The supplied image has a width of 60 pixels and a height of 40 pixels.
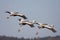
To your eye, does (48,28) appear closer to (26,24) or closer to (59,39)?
(26,24)

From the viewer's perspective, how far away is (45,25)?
11023 millimetres

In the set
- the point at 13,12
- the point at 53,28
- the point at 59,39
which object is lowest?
the point at 59,39

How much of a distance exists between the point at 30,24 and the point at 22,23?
0.45 meters

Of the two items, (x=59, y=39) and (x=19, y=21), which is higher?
(x=19, y=21)

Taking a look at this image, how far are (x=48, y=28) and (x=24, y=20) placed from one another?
58.4 inches

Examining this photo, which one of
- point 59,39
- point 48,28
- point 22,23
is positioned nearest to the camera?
point 48,28

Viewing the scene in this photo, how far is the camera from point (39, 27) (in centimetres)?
1098

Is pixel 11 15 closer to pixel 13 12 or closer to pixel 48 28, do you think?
pixel 13 12

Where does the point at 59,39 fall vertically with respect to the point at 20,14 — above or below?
below

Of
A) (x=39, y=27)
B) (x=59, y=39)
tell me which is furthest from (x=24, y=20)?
(x=59, y=39)

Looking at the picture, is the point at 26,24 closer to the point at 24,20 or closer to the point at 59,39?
the point at 24,20

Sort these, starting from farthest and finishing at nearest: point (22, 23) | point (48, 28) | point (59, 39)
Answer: point (59, 39) → point (22, 23) → point (48, 28)

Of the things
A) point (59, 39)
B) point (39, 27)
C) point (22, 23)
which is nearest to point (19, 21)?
point (22, 23)

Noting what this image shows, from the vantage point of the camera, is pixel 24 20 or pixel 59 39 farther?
pixel 59 39
